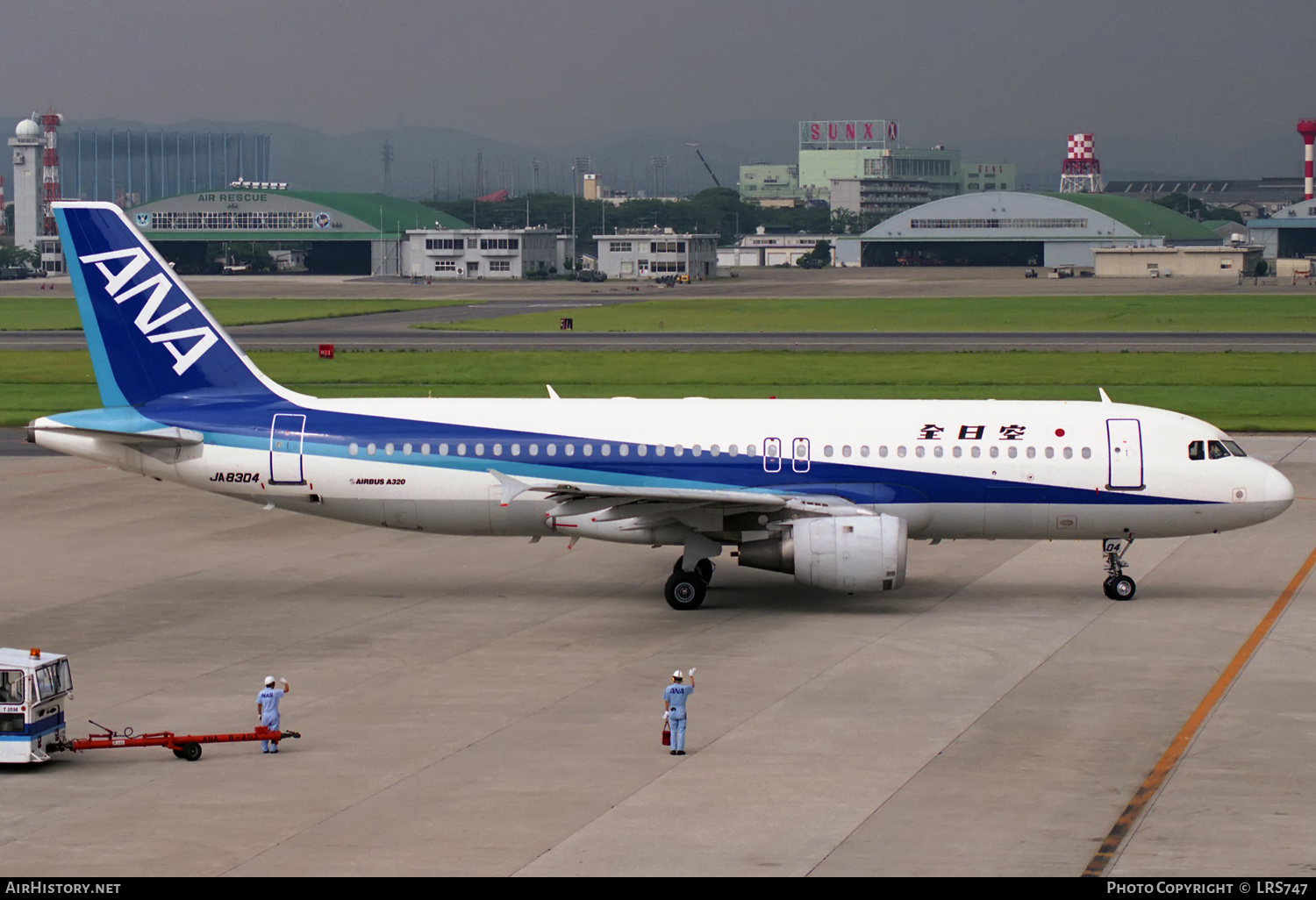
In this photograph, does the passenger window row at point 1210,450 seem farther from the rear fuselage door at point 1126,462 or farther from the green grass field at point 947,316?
the green grass field at point 947,316

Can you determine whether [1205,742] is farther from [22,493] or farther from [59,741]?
[22,493]

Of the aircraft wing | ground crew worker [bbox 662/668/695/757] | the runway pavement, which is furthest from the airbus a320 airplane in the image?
the runway pavement

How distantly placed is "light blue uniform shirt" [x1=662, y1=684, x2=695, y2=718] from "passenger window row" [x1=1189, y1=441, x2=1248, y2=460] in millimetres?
17388

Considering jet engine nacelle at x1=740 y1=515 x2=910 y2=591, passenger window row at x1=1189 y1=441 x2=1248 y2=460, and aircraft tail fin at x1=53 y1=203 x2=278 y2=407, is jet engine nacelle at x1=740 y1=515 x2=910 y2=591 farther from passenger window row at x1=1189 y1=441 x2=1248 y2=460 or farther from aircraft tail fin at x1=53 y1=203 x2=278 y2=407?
aircraft tail fin at x1=53 y1=203 x2=278 y2=407

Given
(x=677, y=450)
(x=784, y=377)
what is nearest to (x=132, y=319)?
(x=677, y=450)

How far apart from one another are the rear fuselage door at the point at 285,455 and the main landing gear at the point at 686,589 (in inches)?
350

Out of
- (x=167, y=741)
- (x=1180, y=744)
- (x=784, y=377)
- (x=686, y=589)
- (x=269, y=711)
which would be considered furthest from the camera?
(x=784, y=377)

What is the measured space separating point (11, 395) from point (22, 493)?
93.6 ft

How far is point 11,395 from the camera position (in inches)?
3071

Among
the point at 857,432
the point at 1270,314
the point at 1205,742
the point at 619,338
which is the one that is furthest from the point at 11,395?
the point at 1270,314

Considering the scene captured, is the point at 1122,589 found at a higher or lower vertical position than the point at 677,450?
lower

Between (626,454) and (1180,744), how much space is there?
51.0 feet

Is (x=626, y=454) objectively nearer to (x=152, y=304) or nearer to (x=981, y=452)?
(x=981, y=452)

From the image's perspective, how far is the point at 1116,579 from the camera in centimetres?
3719
